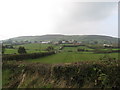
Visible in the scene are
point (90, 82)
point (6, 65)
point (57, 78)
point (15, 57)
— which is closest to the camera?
point (90, 82)

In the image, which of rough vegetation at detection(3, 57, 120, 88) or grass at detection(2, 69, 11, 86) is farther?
grass at detection(2, 69, 11, 86)

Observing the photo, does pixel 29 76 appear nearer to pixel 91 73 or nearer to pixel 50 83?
pixel 50 83

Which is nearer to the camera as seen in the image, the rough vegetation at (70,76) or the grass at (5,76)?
the rough vegetation at (70,76)

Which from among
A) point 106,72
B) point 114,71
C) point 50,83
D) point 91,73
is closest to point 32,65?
point 50,83

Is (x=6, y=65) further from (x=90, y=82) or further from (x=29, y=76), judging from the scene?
(x=90, y=82)

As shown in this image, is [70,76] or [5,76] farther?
[5,76]

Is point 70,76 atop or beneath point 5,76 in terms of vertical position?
atop

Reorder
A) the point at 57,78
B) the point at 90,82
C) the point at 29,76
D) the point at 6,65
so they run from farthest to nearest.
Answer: the point at 6,65, the point at 29,76, the point at 57,78, the point at 90,82

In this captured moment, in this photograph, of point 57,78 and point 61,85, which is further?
point 57,78

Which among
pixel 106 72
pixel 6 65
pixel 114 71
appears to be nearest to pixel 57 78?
pixel 106 72

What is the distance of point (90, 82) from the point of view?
945 cm

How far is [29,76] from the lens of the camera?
11312mm

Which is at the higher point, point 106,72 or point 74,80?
point 106,72

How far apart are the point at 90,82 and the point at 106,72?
188 centimetres
